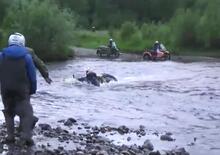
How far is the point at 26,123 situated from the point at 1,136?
1.77 metres

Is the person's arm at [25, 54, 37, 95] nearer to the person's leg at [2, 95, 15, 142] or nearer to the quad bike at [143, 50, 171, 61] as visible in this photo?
the person's leg at [2, 95, 15, 142]

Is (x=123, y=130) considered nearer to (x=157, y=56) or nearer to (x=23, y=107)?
(x=23, y=107)

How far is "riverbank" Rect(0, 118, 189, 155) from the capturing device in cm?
1198

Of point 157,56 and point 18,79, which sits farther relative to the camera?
point 157,56

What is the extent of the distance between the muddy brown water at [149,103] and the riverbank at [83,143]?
0.47 m

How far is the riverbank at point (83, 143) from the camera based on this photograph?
12.0 meters

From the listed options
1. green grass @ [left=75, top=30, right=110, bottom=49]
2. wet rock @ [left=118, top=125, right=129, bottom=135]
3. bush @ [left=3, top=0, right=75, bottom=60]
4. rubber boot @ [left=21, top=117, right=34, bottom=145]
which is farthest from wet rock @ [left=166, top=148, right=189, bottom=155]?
green grass @ [left=75, top=30, right=110, bottom=49]

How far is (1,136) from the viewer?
1339 centimetres

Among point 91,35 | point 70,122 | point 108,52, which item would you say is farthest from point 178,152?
point 91,35

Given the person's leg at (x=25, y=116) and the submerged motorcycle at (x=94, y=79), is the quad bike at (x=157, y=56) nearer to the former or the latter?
the submerged motorcycle at (x=94, y=79)

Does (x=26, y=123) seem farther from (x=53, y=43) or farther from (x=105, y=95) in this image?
(x=53, y=43)

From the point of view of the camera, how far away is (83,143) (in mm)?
13617

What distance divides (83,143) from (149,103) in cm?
1084

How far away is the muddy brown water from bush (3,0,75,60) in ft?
34.6
